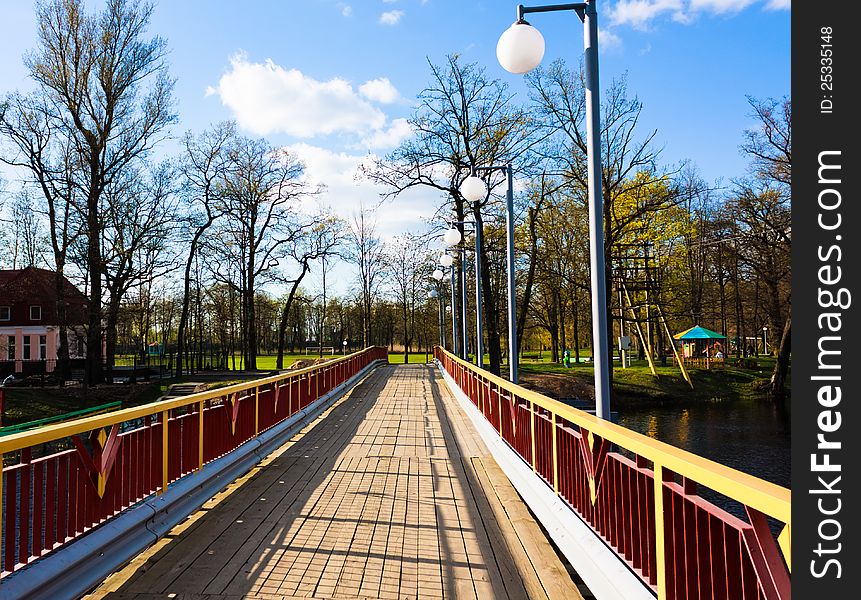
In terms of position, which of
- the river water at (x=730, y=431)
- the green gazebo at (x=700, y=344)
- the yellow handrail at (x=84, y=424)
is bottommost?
the river water at (x=730, y=431)

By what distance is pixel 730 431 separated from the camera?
22750mm

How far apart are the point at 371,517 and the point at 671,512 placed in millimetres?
3879

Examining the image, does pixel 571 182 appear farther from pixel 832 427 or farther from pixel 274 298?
pixel 274 298

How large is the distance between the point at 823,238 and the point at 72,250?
95.0 feet

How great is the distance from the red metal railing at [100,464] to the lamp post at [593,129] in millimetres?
4069

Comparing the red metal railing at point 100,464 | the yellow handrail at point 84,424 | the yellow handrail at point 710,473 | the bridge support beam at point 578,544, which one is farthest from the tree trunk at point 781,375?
the yellow handrail at point 710,473

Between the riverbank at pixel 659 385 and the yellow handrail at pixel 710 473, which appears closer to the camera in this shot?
the yellow handrail at pixel 710 473

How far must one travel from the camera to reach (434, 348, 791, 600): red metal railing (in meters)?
2.37

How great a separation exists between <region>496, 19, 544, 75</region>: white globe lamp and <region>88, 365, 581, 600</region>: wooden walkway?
15.9 feet

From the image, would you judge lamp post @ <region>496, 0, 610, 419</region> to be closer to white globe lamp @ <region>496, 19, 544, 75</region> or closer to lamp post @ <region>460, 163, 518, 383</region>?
white globe lamp @ <region>496, 19, 544, 75</region>

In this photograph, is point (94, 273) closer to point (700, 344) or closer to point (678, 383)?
point (678, 383)

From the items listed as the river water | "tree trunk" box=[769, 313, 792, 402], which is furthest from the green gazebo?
the river water

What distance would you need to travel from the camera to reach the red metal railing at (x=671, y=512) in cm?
237

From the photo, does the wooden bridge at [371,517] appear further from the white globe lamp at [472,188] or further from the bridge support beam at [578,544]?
the white globe lamp at [472,188]
